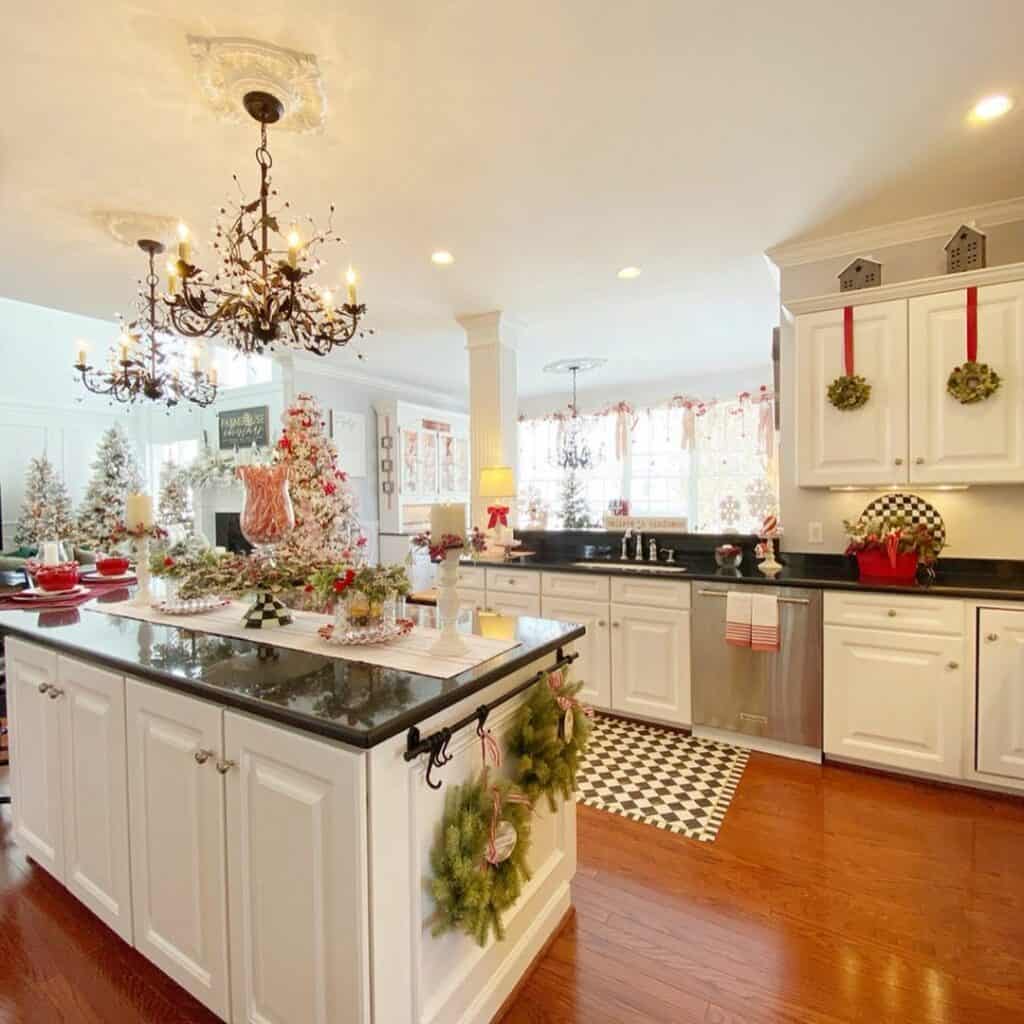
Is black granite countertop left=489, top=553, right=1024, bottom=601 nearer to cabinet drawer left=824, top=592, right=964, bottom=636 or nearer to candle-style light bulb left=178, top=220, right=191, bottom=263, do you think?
cabinet drawer left=824, top=592, right=964, bottom=636

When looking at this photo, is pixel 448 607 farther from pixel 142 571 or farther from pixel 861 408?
pixel 861 408

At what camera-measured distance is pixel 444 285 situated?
375 cm

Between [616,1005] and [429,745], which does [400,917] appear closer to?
[429,745]

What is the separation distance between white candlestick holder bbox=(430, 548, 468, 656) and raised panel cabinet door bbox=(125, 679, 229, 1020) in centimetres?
57

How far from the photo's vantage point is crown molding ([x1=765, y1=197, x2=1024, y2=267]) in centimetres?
273

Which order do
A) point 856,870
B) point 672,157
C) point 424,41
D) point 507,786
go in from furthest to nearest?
1. point 672,157
2. point 856,870
3. point 424,41
4. point 507,786

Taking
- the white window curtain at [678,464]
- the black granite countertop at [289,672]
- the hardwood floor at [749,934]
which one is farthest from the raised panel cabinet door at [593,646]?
the white window curtain at [678,464]

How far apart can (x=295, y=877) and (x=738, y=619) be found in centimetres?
239

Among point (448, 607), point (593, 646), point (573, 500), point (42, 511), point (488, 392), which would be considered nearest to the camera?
point (448, 607)

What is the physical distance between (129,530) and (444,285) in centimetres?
248

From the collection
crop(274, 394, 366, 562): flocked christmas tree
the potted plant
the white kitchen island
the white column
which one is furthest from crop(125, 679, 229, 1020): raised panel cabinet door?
crop(274, 394, 366, 562): flocked christmas tree

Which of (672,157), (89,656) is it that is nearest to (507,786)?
(89,656)

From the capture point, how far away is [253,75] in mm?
1808

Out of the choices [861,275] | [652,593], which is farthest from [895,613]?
[861,275]
